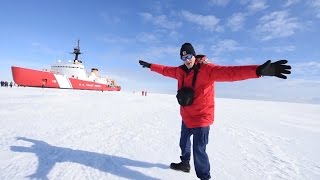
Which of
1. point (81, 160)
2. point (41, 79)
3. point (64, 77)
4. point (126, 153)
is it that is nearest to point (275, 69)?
point (126, 153)

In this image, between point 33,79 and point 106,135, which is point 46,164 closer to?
point 106,135

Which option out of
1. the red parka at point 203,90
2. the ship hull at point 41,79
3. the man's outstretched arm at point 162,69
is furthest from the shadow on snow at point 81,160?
the ship hull at point 41,79

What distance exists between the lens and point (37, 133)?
5.32 m

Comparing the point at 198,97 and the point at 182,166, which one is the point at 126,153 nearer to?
the point at 182,166

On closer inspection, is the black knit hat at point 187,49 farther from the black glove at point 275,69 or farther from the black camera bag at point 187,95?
the black glove at point 275,69

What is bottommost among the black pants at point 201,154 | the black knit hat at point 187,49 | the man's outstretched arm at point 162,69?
the black pants at point 201,154

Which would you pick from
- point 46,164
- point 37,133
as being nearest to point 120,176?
point 46,164

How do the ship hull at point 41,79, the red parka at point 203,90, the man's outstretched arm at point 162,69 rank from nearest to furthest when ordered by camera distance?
the red parka at point 203,90
the man's outstretched arm at point 162,69
the ship hull at point 41,79

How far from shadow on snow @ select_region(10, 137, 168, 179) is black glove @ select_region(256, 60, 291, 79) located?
6.39ft

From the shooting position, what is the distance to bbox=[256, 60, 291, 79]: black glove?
258 cm

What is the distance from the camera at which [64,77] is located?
39781mm

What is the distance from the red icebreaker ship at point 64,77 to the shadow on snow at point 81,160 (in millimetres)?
35429

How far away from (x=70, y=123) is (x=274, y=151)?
4805 mm

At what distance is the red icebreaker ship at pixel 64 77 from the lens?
35812 millimetres
